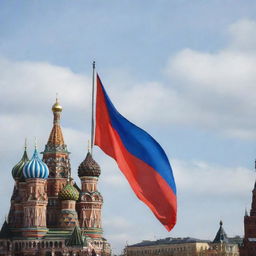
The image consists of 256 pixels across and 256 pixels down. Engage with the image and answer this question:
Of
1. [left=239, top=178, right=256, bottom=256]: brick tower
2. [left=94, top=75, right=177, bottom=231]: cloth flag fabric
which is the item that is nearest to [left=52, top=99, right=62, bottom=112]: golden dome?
[left=239, top=178, right=256, bottom=256]: brick tower

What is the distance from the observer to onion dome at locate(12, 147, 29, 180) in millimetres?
87812

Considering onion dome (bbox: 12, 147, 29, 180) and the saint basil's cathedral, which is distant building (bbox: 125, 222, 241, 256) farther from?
onion dome (bbox: 12, 147, 29, 180)

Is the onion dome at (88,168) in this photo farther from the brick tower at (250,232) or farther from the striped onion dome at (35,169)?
the brick tower at (250,232)

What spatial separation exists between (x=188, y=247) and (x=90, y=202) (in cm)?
4522

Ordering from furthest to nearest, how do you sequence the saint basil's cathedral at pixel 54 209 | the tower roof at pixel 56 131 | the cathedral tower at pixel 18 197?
1. the tower roof at pixel 56 131
2. the cathedral tower at pixel 18 197
3. the saint basil's cathedral at pixel 54 209

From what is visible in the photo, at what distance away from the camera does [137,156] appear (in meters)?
18.1

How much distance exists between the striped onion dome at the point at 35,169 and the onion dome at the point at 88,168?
439 cm


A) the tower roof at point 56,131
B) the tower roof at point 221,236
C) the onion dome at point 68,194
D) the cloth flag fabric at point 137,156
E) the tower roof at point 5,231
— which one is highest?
the tower roof at point 56,131

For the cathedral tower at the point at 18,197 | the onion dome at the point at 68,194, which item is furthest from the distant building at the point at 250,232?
the cathedral tower at the point at 18,197

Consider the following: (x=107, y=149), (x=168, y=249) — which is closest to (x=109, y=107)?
(x=107, y=149)

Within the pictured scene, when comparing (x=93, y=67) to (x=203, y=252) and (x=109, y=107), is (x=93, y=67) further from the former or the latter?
(x=203, y=252)

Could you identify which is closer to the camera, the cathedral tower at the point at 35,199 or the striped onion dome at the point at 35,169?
the cathedral tower at the point at 35,199

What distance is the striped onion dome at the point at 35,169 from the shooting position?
269 feet

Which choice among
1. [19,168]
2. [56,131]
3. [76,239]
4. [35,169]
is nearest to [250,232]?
[76,239]
